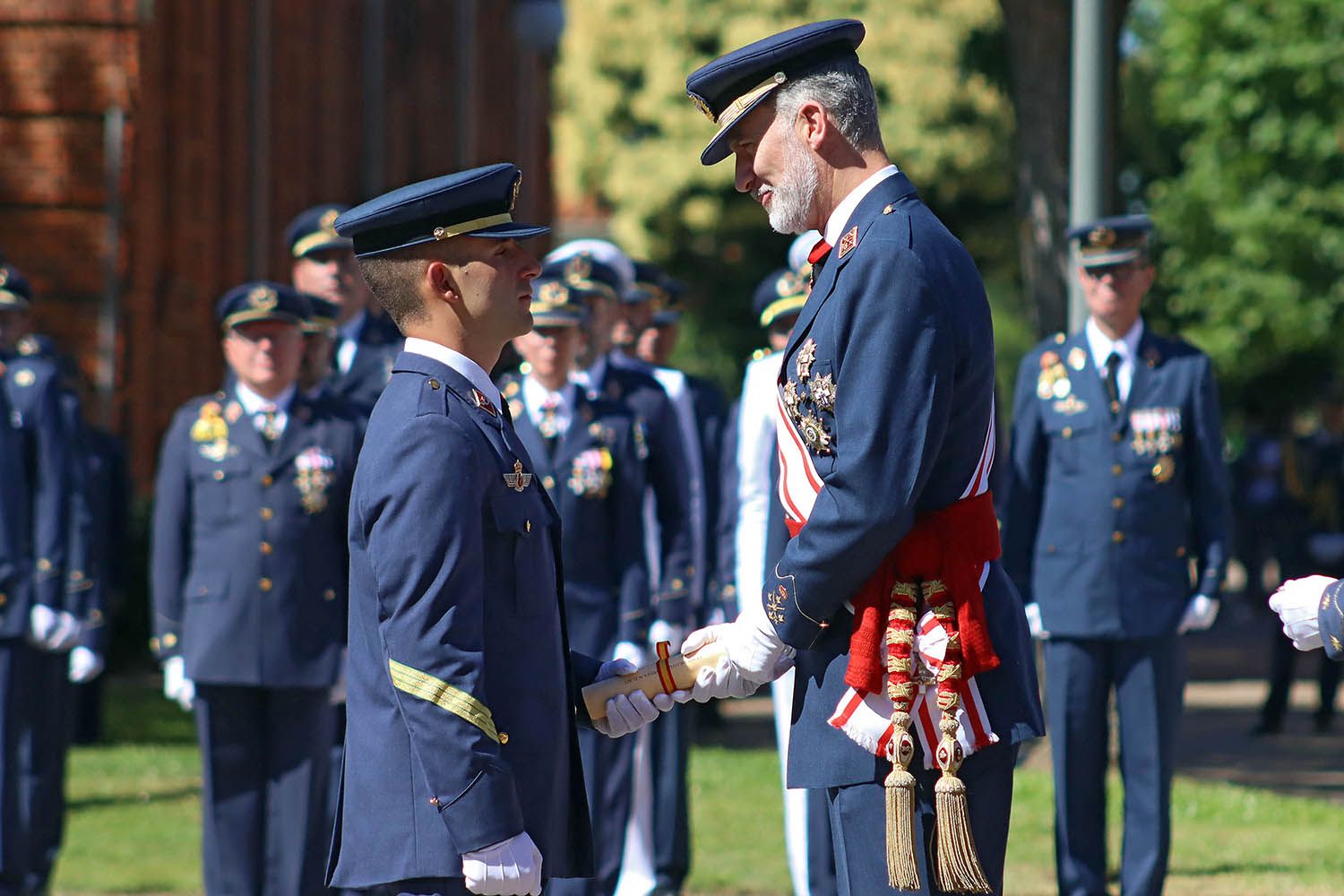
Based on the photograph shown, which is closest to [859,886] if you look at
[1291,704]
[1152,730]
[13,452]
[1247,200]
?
[1152,730]

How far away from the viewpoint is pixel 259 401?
257 inches

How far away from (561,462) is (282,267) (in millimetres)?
12356

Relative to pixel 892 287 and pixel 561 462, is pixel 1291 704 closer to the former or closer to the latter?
pixel 561 462

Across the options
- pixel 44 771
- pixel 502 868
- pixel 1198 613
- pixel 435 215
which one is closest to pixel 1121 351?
pixel 1198 613

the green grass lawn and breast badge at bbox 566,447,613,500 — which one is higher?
breast badge at bbox 566,447,613,500

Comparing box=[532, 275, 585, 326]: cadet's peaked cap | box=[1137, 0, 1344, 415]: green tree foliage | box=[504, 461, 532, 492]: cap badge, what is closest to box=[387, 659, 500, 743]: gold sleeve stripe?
box=[504, 461, 532, 492]: cap badge

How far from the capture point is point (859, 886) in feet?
12.1

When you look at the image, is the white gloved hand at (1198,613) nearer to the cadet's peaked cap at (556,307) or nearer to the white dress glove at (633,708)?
the cadet's peaked cap at (556,307)

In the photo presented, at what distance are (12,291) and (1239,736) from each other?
8686 mm

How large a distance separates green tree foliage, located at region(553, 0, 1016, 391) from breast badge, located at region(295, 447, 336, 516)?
22.6m

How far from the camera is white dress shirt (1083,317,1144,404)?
22.1 feet

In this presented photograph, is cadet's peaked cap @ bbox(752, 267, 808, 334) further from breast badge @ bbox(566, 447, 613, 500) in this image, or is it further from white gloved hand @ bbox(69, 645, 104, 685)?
white gloved hand @ bbox(69, 645, 104, 685)

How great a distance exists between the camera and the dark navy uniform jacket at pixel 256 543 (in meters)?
6.29

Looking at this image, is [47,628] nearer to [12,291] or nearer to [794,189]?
[12,291]
